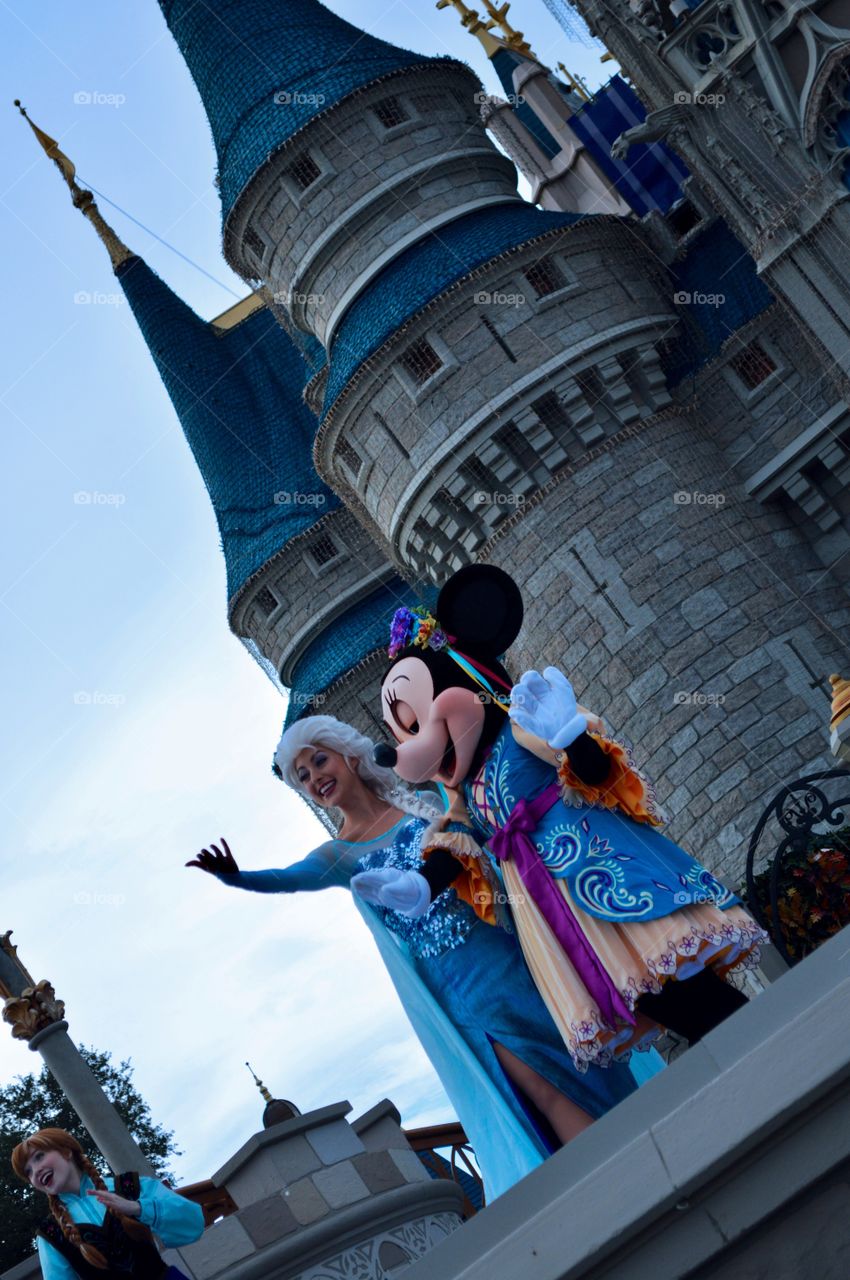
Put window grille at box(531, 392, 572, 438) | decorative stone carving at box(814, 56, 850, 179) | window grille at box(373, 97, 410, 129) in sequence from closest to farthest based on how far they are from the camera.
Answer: decorative stone carving at box(814, 56, 850, 179) → window grille at box(531, 392, 572, 438) → window grille at box(373, 97, 410, 129)

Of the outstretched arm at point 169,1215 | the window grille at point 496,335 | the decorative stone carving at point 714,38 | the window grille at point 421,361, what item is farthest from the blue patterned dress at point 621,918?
the window grille at point 421,361

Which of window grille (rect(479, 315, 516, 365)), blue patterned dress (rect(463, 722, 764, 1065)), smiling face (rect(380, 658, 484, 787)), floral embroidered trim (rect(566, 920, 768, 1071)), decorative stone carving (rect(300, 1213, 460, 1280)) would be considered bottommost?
decorative stone carving (rect(300, 1213, 460, 1280))

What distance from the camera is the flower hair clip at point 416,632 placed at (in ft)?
18.6

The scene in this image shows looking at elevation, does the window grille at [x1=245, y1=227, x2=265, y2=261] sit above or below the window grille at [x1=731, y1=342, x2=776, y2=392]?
above

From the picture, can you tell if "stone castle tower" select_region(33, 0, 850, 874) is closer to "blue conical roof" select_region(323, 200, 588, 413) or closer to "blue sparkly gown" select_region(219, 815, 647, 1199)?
"blue conical roof" select_region(323, 200, 588, 413)

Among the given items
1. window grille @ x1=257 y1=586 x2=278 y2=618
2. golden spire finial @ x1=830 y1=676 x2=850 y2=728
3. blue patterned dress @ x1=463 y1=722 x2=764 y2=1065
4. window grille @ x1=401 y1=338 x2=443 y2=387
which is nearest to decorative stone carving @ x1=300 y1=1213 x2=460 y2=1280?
blue patterned dress @ x1=463 y1=722 x2=764 y2=1065

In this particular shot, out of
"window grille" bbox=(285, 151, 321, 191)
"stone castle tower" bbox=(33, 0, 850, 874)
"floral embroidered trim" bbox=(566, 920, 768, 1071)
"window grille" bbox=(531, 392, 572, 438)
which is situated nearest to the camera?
"floral embroidered trim" bbox=(566, 920, 768, 1071)

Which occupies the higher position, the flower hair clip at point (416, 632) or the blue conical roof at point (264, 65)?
the blue conical roof at point (264, 65)

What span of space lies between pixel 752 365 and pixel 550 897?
39.3 feet

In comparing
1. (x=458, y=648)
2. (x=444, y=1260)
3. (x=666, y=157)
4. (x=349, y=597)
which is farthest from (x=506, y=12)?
(x=444, y=1260)

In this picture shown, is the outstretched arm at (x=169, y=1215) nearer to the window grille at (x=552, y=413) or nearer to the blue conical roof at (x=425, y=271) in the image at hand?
the window grille at (x=552, y=413)

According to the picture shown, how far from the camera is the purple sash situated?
461 centimetres

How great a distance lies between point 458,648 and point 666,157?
17941 mm

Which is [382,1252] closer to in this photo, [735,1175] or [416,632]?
[416,632]
